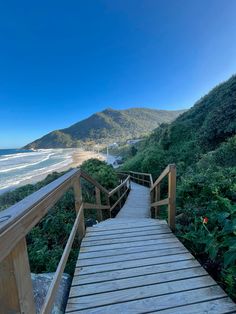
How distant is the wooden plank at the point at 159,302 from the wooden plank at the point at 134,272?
0.29m

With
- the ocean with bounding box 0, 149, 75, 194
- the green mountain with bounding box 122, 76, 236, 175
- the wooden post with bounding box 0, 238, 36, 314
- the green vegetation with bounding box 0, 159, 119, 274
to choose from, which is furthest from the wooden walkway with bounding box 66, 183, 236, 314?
the ocean with bounding box 0, 149, 75, 194

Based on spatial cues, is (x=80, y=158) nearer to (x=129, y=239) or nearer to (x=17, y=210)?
(x=129, y=239)

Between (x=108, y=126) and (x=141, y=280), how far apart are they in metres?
118

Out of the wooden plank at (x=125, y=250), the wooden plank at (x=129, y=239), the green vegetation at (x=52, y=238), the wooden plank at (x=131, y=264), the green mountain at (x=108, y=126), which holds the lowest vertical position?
the green vegetation at (x=52, y=238)

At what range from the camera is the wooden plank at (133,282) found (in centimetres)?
182

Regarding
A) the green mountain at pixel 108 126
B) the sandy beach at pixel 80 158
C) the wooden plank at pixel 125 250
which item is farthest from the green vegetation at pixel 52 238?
the green mountain at pixel 108 126

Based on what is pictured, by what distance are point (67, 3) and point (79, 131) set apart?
118258 mm

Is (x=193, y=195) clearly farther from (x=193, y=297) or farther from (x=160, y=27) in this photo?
(x=160, y=27)

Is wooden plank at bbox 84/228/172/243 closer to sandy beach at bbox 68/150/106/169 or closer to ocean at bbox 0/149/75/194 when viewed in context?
ocean at bbox 0/149/75/194

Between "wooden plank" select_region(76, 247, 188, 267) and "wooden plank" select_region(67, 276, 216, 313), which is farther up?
"wooden plank" select_region(67, 276, 216, 313)

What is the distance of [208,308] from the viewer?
1.59m

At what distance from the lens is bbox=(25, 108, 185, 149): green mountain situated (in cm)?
11244

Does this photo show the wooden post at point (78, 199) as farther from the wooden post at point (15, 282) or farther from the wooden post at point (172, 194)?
the wooden post at point (15, 282)

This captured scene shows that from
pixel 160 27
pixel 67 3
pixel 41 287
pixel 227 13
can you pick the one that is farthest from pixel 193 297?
pixel 160 27
